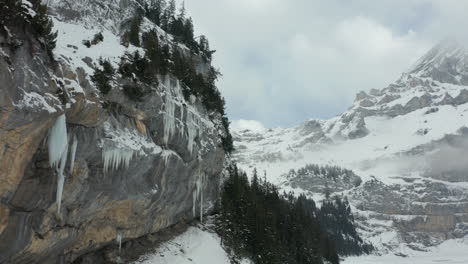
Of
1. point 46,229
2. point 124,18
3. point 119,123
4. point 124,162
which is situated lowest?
point 46,229

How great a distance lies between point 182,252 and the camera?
35062 millimetres

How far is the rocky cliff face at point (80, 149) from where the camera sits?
17.8 metres

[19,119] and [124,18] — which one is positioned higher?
[124,18]

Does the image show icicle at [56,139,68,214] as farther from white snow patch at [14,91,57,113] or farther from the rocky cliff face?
white snow patch at [14,91,57,113]

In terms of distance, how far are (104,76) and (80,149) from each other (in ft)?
15.0

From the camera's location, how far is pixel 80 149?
2172cm

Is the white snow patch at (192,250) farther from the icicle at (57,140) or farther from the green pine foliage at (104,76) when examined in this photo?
the icicle at (57,140)

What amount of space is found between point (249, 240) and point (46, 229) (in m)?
26.4

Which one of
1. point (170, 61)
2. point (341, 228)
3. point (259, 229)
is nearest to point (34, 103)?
point (170, 61)

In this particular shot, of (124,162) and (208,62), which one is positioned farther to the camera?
(208,62)

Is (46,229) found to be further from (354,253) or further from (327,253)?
(354,253)

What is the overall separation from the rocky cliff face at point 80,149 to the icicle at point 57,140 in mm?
44

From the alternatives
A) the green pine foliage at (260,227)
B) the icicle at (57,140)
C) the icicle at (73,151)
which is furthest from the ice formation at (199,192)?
the icicle at (57,140)

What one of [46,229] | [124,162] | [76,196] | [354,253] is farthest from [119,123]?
[354,253]
